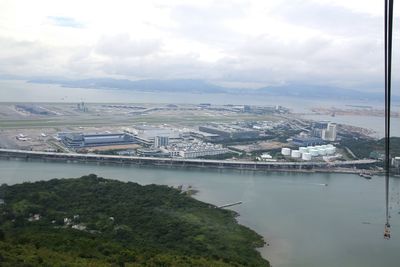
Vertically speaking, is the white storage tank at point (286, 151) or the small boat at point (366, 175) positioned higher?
the white storage tank at point (286, 151)

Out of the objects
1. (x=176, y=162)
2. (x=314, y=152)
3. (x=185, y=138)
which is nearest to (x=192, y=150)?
(x=176, y=162)

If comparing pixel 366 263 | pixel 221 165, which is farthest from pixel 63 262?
pixel 221 165

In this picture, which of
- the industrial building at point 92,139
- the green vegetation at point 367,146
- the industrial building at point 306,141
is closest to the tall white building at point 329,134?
the green vegetation at point 367,146

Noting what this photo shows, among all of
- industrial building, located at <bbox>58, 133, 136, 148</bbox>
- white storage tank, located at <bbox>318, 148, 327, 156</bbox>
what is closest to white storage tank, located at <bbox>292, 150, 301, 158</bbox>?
white storage tank, located at <bbox>318, 148, 327, 156</bbox>

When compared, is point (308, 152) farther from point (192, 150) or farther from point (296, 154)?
point (192, 150)

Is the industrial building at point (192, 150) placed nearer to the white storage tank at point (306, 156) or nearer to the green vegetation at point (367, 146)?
the white storage tank at point (306, 156)

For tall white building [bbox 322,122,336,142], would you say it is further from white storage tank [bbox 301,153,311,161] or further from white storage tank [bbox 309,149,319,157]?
white storage tank [bbox 301,153,311,161]

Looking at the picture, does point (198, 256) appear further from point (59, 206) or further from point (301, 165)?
point (301, 165)
